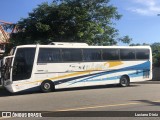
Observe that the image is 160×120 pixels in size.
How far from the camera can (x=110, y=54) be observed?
25500 millimetres

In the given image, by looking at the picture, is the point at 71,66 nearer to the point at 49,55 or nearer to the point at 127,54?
the point at 49,55

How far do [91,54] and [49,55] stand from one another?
127 inches

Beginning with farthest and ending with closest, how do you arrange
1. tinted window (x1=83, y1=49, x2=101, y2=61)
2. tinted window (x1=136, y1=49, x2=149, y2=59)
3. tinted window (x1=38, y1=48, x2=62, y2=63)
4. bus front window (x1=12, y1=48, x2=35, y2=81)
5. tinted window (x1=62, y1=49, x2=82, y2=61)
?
tinted window (x1=136, y1=49, x2=149, y2=59) < tinted window (x1=83, y1=49, x2=101, y2=61) < tinted window (x1=62, y1=49, x2=82, y2=61) < tinted window (x1=38, y1=48, x2=62, y2=63) < bus front window (x1=12, y1=48, x2=35, y2=81)

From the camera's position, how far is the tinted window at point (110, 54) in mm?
25234

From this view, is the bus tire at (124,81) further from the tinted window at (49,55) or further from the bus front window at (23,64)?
the bus front window at (23,64)

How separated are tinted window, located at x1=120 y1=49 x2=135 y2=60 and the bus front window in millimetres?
6822

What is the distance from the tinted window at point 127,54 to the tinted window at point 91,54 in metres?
1.86

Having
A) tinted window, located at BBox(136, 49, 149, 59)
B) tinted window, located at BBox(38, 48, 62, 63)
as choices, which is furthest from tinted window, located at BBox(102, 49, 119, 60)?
tinted window, located at BBox(38, 48, 62, 63)

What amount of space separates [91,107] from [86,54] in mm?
10551

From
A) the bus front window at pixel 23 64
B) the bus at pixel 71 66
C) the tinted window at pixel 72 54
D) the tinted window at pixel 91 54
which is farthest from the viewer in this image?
the tinted window at pixel 91 54

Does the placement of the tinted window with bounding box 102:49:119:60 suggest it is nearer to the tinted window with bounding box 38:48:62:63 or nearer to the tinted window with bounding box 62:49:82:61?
the tinted window with bounding box 62:49:82:61

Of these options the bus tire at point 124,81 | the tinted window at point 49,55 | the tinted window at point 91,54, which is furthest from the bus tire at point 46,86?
the bus tire at point 124,81

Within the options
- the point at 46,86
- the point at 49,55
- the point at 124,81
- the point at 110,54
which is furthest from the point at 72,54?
the point at 124,81

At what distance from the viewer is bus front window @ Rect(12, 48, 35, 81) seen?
21.2 metres
